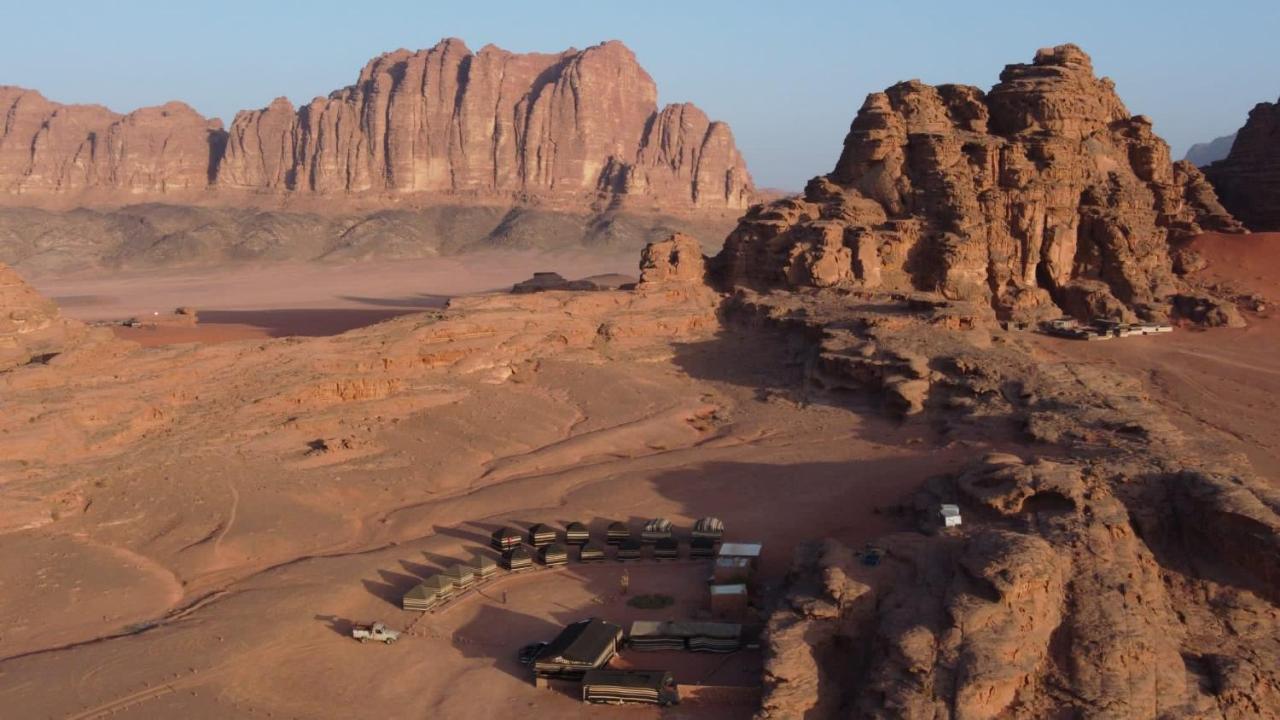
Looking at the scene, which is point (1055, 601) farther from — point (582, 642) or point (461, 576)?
point (461, 576)

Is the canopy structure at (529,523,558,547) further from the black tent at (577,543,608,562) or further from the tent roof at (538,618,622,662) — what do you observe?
the tent roof at (538,618,622,662)

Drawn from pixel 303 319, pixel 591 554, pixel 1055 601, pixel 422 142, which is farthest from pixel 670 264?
pixel 422 142

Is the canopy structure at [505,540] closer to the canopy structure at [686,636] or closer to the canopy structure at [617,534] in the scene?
the canopy structure at [617,534]

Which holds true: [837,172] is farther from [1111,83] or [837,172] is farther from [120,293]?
[120,293]

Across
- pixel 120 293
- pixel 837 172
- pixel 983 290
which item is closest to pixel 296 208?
pixel 120 293

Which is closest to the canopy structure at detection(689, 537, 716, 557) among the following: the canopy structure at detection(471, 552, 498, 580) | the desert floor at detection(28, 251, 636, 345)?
the canopy structure at detection(471, 552, 498, 580)

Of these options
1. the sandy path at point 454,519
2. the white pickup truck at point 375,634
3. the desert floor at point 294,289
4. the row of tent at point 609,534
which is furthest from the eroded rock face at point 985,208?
the desert floor at point 294,289
